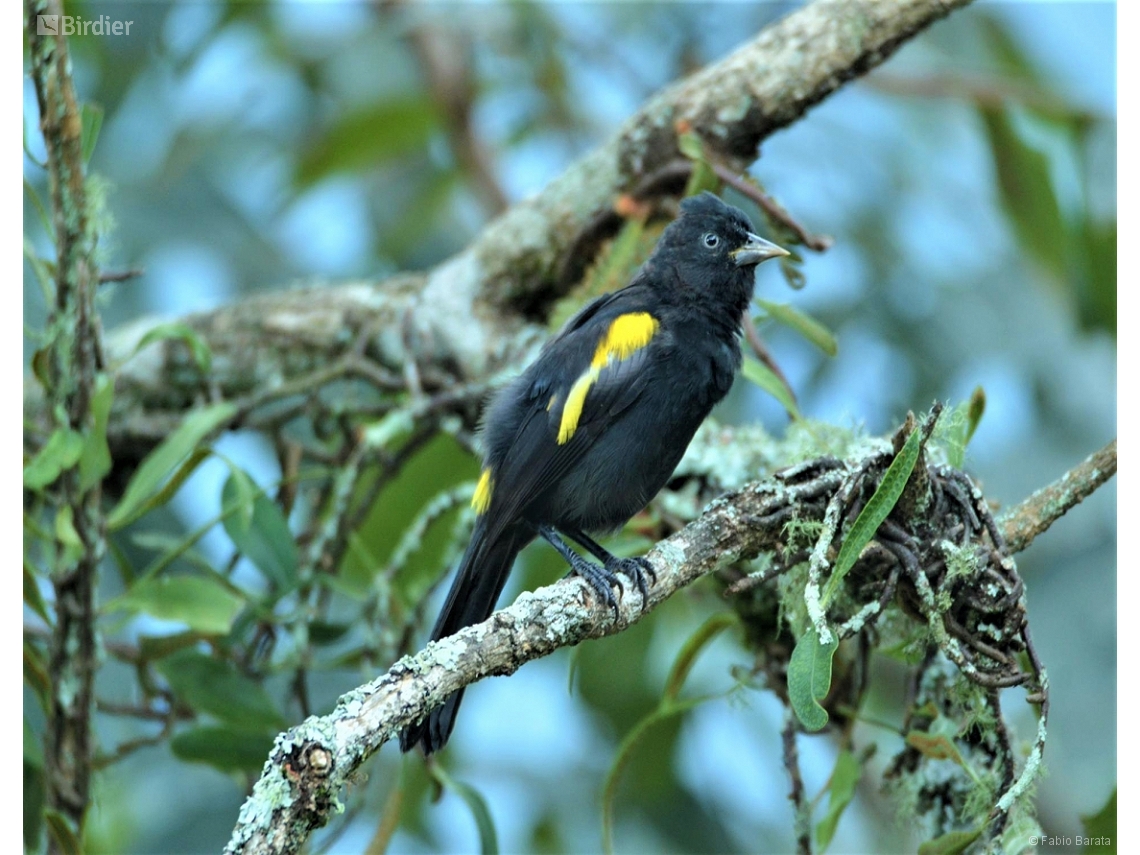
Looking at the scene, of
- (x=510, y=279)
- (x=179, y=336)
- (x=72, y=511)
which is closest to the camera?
(x=72, y=511)

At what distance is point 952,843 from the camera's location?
2.73 metres

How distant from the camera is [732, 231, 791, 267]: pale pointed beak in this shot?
→ 3.65 m

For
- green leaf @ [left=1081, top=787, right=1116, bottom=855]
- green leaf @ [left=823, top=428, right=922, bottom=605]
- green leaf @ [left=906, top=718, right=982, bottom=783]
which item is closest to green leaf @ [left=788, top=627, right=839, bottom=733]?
green leaf @ [left=823, top=428, right=922, bottom=605]

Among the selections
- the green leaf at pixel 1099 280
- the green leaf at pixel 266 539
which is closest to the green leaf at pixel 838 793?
the green leaf at pixel 266 539

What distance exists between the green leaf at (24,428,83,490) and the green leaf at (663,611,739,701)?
1.88 meters

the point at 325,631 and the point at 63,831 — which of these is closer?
the point at 63,831

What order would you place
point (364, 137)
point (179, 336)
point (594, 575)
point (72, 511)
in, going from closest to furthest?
point (594, 575) < point (72, 511) < point (179, 336) < point (364, 137)

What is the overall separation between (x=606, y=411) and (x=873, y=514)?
1.12m

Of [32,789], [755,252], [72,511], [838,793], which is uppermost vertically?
[755,252]

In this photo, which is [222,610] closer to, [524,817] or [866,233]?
[524,817]

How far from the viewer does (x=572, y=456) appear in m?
3.47

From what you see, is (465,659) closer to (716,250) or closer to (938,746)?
(938,746)

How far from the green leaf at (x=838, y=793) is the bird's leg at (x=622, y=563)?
32.1 inches

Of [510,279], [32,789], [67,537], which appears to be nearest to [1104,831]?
[510,279]
